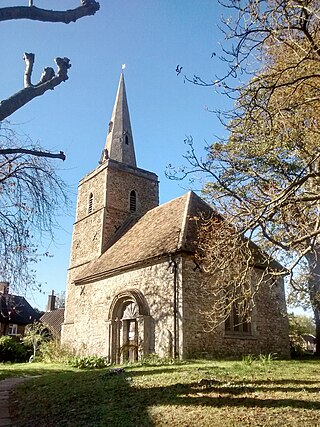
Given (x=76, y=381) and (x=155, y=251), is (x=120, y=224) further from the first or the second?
(x=76, y=381)

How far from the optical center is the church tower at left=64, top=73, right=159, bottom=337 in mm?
22830

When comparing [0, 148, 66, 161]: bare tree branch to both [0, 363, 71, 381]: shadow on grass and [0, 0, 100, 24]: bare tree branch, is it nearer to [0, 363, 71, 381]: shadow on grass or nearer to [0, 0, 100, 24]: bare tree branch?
[0, 0, 100, 24]: bare tree branch

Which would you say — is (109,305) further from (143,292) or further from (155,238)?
(155,238)

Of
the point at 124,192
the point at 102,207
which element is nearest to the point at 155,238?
the point at 102,207

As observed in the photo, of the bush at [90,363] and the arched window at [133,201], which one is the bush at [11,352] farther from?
the bush at [90,363]

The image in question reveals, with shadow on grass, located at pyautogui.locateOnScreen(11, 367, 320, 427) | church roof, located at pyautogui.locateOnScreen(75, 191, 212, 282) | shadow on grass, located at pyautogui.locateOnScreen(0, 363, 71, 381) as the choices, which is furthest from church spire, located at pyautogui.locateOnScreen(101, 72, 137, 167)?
shadow on grass, located at pyautogui.locateOnScreen(11, 367, 320, 427)

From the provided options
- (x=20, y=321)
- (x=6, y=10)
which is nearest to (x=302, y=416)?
(x=6, y=10)

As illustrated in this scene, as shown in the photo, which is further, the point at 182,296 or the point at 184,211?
the point at 184,211

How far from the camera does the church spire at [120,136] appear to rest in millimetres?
27000

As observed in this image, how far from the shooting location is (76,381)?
9.04 metres

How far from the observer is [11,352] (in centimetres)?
2433

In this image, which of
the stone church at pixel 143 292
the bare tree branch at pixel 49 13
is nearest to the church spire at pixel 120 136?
the stone church at pixel 143 292

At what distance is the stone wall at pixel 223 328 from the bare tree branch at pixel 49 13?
956cm

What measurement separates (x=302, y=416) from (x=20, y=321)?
1460 inches
